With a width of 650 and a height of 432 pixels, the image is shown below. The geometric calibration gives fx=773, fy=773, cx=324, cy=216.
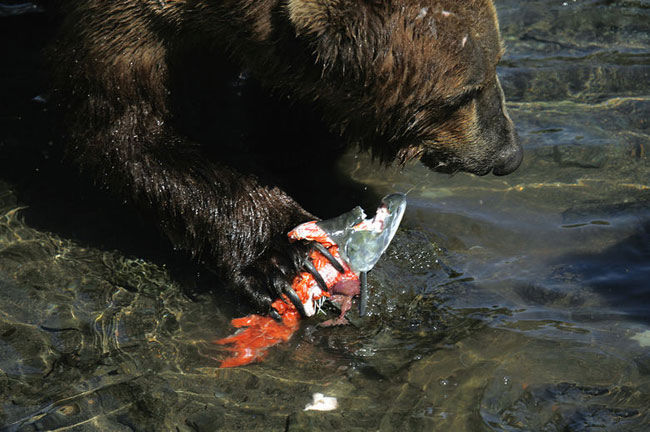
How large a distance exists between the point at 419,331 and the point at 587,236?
128 centimetres

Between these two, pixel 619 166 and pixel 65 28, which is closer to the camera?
pixel 65 28

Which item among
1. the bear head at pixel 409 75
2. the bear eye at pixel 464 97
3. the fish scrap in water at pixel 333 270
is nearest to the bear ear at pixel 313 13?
the bear head at pixel 409 75

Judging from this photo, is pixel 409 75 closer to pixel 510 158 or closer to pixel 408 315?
pixel 510 158

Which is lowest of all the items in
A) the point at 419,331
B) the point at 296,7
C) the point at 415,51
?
the point at 419,331

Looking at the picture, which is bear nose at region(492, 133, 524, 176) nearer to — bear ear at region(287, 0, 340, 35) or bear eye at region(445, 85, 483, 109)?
bear eye at region(445, 85, 483, 109)

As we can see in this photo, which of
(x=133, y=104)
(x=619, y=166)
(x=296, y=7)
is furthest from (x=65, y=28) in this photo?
(x=619, y=166)

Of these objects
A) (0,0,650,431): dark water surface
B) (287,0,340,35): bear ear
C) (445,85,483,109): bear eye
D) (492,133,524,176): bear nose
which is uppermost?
(287,0,340,35): bear ear

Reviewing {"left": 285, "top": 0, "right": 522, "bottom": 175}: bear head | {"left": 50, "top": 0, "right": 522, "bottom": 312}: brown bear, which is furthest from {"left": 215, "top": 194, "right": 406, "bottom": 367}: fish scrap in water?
{"left": 285, "top": 0, "right": 522, "bottom": 175}: bear head

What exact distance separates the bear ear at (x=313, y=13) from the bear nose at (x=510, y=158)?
4.17 feet

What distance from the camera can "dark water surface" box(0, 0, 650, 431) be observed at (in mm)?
3041

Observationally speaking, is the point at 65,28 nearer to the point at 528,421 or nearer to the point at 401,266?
the point at 401,266

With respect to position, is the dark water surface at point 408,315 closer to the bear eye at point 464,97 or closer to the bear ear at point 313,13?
the bear eye at point 464,97

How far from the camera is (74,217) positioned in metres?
4.44

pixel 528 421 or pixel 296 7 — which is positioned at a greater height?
pixel 296 7
